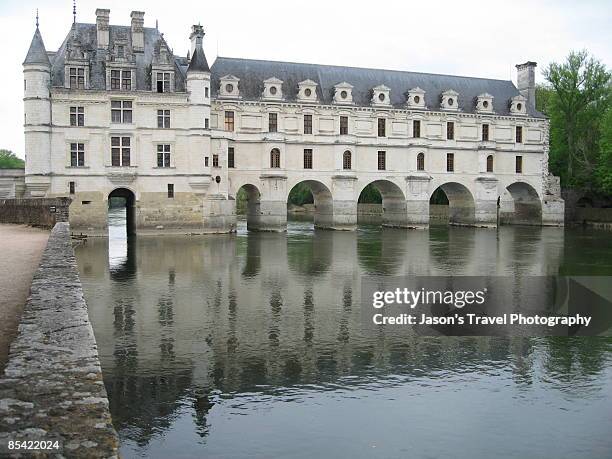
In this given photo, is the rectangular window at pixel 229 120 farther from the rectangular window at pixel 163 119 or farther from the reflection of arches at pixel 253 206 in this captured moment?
the rectangular window at pixel 163 119

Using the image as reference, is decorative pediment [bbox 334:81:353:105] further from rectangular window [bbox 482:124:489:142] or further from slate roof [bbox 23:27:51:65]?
slate roof [bbox 23:27:51:65]

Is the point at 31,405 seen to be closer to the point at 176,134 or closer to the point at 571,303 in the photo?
the point at 571,303

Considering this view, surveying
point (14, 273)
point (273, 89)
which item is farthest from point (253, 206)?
point (14, 273)

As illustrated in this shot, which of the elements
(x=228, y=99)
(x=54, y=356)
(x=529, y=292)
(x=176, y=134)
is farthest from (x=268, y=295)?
(x=228, y=99)

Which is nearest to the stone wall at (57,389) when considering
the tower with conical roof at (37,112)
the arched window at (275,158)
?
the tower with conical roof at (37,112)

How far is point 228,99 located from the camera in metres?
45.4

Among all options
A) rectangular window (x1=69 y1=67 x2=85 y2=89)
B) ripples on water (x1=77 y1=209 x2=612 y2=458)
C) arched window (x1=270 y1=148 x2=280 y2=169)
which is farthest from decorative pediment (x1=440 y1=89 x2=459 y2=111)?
ripples on water (x1=77 y1=209 x2=612 y2=458)

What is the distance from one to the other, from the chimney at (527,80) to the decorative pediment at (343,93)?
16.5 meters

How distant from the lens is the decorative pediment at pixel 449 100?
5212 centimetres

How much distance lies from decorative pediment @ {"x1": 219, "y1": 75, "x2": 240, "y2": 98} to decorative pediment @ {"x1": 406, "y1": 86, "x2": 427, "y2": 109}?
1328 centimetres

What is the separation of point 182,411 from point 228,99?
37834mm

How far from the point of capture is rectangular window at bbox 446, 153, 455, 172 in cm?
5234

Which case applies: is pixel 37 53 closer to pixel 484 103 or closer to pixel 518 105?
pixel 484 103

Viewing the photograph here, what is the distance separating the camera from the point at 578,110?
191 feet
